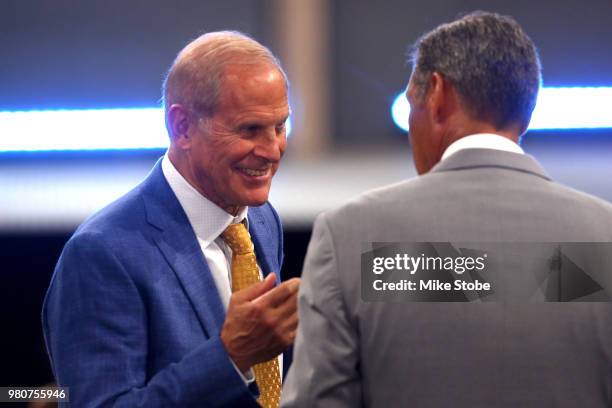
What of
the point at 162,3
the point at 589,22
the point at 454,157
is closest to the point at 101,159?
the point at 162,3

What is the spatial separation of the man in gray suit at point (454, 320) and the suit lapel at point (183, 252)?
1.27 ft

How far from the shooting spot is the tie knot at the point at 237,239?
200 centimetres

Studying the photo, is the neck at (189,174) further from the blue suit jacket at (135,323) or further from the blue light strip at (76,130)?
the blue light strip at (76,130)

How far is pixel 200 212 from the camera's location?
1.99 metres

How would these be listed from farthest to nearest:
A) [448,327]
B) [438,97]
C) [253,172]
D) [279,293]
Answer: [253,172] → [279,293] → [438,97] → [448,327]

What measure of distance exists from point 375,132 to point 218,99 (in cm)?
115

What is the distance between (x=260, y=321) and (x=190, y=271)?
0.20 m

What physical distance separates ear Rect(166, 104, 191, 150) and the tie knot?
18 centimetres

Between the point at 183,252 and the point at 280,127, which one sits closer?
the point at 183,252

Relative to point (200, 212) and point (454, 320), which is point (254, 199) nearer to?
point (200, 212)

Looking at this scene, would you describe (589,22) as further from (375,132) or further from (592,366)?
(592,366)

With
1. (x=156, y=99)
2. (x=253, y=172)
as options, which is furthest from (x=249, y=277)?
(x=156, y=99)

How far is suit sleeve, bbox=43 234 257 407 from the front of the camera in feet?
5.76

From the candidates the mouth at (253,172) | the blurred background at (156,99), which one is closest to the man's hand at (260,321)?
the mouth at (253,172)
